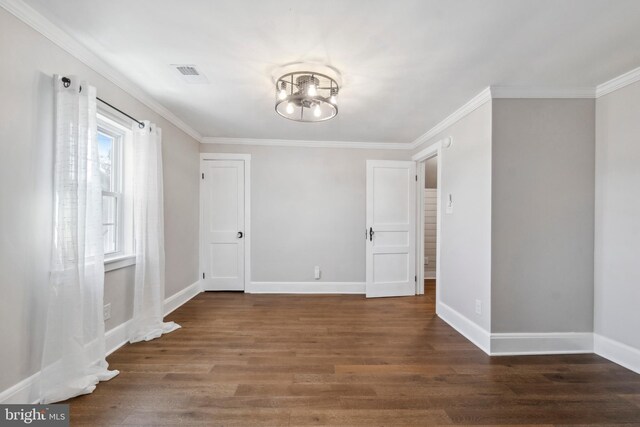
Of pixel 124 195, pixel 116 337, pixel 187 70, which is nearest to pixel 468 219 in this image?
pixel 187 70

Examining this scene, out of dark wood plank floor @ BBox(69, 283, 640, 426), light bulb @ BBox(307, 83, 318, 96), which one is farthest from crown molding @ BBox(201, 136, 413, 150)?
dark wood plank floor @ BBox(69, 283, 640, 426)

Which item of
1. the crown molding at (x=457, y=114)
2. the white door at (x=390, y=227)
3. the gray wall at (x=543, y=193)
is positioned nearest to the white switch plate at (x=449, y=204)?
the gray wall at (x=543, y=193)

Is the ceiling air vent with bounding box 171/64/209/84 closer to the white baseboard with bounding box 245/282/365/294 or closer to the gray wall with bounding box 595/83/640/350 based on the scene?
the white baseboard with bounding box 245/282/365/294

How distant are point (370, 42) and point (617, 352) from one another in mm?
3170

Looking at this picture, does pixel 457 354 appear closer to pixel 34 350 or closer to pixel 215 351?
pixel 215 351

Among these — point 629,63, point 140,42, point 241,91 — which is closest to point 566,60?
point 629,63

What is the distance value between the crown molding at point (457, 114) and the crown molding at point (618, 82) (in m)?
0.92

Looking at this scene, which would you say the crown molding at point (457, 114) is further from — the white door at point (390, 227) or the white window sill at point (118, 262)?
the white window sill at point (118, 262)

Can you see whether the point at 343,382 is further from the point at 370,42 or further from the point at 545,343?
the point at 370,42

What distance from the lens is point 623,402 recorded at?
71.7 inches

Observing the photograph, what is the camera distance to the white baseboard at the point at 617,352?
2168 millimetres

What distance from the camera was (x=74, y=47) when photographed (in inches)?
76.2

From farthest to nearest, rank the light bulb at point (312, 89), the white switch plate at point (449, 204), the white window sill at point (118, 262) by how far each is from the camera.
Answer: the white switch plate at point (449, 204) → the white window sill at point (118, 262) → the light bulb at point (312, 89)

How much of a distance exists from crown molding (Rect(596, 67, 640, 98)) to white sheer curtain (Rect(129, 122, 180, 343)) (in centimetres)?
412
